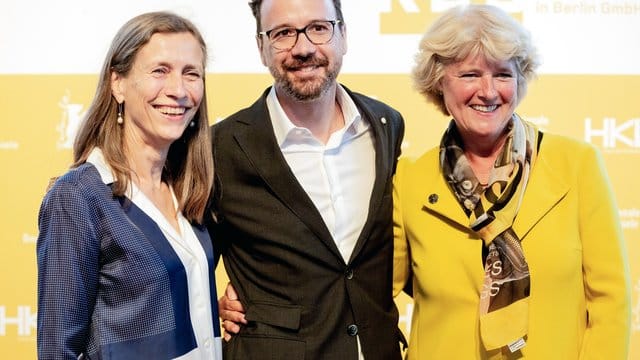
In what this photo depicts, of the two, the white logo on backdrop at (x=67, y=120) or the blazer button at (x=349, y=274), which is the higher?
the white logo on backdrop at (x=67, y=120)

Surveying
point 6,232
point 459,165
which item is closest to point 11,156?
point 6,232

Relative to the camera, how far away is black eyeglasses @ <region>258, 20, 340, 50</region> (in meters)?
2.41

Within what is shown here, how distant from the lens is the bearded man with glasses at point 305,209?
2270mm

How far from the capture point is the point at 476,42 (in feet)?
6.97

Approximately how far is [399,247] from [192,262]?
2.03 ft

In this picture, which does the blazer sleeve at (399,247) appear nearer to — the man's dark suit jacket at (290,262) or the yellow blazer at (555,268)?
the man's dark suit jacket at (290,262)

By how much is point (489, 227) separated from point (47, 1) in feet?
8.31

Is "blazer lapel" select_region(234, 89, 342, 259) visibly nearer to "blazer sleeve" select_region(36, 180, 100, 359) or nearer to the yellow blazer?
the yellow blazer

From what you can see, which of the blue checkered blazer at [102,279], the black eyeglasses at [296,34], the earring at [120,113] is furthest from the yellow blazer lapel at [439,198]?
the earring at [120,113]

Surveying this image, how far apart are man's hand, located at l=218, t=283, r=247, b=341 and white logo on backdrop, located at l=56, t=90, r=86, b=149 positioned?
5.66 ft

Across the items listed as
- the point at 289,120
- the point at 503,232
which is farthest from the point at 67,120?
the point at 503,232

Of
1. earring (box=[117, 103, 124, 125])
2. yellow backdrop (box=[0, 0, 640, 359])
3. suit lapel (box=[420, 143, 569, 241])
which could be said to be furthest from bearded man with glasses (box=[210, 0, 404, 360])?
yellow backdrop (box=[0, 0, 640, 359])

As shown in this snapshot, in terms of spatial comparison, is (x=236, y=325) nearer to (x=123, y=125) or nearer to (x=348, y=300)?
(x=348, y=300)

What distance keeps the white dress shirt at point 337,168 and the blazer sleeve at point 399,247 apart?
0.08m
